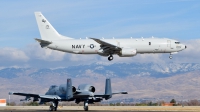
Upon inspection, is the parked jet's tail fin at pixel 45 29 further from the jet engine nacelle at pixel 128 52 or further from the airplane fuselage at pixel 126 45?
the jet engine nacelle at pixel 128 52

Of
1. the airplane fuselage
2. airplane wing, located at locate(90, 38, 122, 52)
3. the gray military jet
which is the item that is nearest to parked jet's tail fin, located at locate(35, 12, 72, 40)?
the airplane fuselage

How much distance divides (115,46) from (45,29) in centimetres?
1975

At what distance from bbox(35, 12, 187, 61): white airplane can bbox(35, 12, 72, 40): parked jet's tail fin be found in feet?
10.0

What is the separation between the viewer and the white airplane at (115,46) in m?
110

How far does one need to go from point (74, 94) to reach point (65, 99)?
5.08ft

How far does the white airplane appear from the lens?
110312mm

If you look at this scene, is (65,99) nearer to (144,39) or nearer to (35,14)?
(144,39)

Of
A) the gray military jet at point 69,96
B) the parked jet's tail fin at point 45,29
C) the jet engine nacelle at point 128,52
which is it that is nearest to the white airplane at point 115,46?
the jet engine nacelle at point 128,52

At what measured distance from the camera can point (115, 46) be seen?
111 m

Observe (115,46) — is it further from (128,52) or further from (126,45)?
(128,52)

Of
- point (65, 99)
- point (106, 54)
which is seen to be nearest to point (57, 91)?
point (65, 99)

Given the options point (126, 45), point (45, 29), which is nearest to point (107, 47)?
point (126, 45)

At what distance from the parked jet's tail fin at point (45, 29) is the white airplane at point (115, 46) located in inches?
120

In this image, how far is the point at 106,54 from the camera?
11344cm
